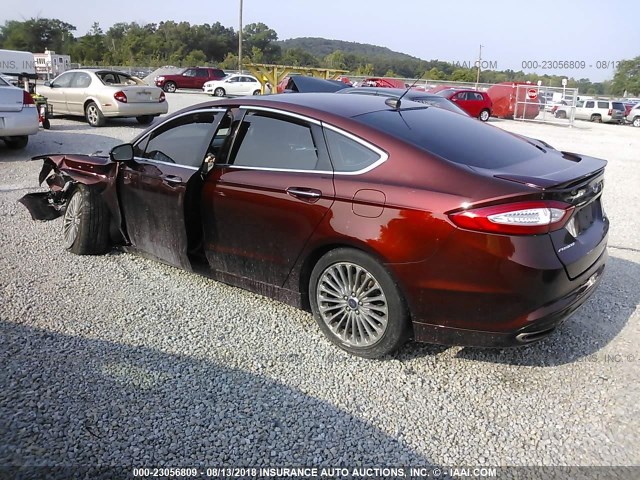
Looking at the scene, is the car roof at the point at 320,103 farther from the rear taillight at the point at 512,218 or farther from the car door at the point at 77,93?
the car door at the point at 77,93

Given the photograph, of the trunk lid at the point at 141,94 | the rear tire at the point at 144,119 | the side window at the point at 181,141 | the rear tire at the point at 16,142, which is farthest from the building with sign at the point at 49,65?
the side window at the point at 181,141

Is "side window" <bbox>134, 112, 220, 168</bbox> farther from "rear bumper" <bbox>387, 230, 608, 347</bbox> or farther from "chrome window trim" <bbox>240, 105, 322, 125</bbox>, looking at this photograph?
"rear bumper" <bbox>387, 230, 608, 347</bbox>

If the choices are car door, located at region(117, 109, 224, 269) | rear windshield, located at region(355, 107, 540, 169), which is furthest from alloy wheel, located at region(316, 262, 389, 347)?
car door, located at region(117, 109, 224, 269)

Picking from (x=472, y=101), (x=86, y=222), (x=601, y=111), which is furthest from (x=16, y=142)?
(x=601, y=111)

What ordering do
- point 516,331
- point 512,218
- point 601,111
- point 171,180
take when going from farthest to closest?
point 601,111 < point 171,180 < point 516,331 < point 512,218

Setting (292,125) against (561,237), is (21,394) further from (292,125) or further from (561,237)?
(561,237)

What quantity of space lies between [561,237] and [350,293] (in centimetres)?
128

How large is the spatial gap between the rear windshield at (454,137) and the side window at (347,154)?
0.18 metres

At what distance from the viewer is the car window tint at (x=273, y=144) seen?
368 centimetres

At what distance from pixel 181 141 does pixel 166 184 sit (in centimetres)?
45

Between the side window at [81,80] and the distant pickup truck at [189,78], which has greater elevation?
the distant pickup truck at [189,78]

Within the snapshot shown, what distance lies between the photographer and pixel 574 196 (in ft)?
10.2

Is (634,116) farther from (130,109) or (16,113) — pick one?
(16,113)

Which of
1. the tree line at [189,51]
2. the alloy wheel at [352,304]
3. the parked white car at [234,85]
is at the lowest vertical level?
the alloy wheel at [352,304]
